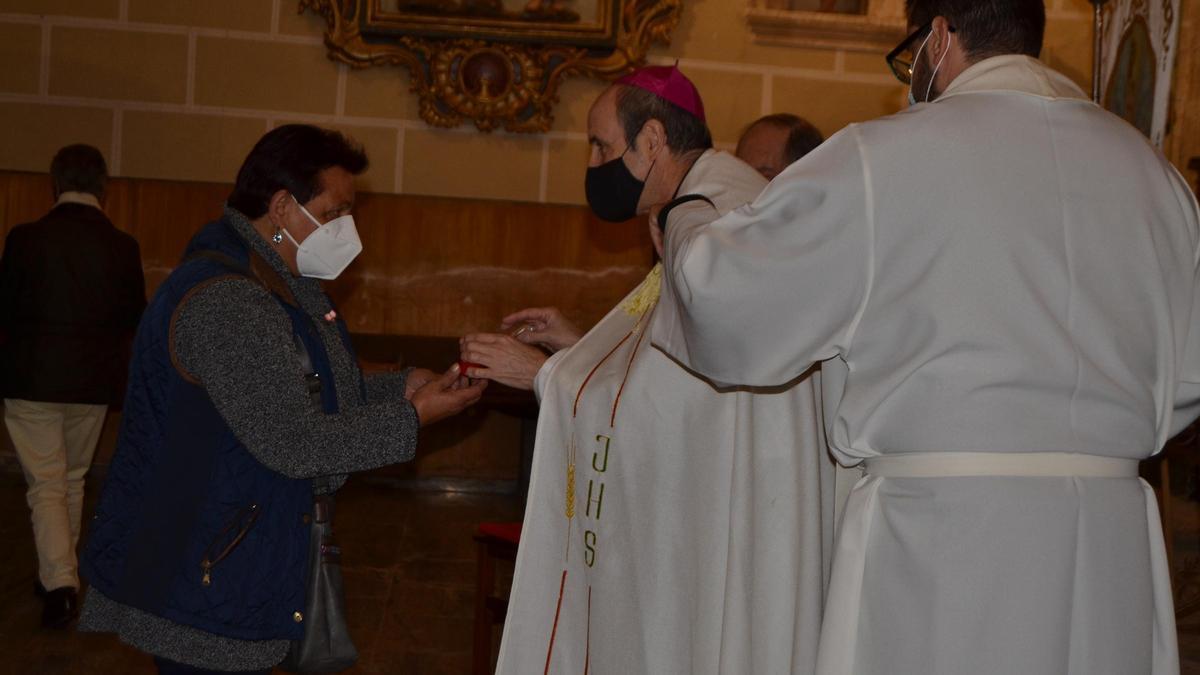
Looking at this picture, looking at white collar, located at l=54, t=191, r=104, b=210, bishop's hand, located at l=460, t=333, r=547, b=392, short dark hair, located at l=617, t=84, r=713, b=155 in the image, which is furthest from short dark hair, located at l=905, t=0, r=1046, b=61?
white collar, located at l=54, t=191, r=104, b=210

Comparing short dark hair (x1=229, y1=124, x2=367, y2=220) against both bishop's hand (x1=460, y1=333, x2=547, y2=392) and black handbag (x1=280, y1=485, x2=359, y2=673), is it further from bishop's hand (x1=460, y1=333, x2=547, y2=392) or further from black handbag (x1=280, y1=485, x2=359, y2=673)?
black handbag (x1=280, y1=485, x2=359, y2=673)

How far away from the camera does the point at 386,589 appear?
237 inches

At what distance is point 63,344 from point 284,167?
2.70 metres

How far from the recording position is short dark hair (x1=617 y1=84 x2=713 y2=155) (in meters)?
3.08

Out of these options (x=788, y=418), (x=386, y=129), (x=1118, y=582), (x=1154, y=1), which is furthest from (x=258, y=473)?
(x=386, y=129)

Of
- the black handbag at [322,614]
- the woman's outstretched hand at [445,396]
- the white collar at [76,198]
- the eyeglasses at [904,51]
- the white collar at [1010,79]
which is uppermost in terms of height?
the eyeglasses at [904,51]

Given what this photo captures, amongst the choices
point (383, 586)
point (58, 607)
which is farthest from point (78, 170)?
point (383, 586)

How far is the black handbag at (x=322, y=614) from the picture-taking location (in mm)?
2791

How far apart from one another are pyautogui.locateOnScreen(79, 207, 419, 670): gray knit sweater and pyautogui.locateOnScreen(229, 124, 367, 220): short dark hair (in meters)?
0.33

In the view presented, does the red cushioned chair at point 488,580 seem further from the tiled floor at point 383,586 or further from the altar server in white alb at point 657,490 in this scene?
the altar server in white alb at point 657,490

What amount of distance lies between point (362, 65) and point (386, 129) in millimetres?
383

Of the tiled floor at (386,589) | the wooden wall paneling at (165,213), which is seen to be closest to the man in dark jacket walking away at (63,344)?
the tiled floor at (386,589)

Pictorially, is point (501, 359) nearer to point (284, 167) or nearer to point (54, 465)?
point (284, 167)

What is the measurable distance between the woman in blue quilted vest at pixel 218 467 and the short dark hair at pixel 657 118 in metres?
0.83
